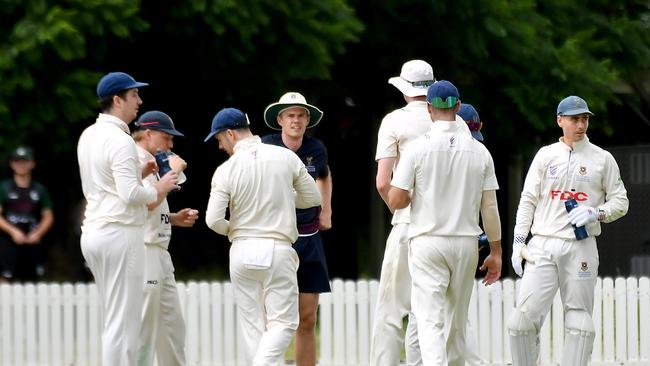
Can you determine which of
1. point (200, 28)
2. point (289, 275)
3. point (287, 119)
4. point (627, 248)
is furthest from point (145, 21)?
point (627, 248)

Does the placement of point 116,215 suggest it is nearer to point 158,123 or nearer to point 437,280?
point 158,123

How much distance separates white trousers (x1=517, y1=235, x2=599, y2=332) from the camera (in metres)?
9.46

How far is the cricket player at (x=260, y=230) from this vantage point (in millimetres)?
8992

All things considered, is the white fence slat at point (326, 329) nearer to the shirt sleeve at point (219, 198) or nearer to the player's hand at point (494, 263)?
the shirt sleeve at point (219, 198)

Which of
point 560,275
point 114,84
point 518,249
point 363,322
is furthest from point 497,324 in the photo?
point 114,84

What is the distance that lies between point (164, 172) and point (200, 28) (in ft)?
17.7

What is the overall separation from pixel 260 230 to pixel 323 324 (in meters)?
4.12

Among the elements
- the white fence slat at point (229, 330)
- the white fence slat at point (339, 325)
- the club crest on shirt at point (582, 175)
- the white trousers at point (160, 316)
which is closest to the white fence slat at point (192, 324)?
the white fence slat at point (229, 330)

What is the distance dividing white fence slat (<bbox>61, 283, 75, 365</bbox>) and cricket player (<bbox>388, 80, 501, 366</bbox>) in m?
5.26

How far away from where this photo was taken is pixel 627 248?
61.4ft

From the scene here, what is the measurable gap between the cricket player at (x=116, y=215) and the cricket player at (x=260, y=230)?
1.70 feet

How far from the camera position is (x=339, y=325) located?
13000mm

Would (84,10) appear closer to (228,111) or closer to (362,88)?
(228,111)

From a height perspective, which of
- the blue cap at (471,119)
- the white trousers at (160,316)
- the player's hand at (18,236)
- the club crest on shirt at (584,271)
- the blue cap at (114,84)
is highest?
the blue cap at (114,84)
